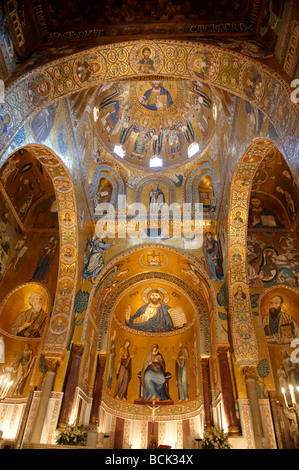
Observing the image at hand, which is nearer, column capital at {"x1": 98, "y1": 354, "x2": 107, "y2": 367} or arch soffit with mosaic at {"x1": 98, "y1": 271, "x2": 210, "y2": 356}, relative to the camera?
column capital at {"x1": 98, "y1": 354, "x2": 107, "y2": 367}

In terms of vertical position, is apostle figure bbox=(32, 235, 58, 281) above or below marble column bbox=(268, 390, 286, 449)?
above

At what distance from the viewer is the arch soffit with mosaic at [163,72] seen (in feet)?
23.2

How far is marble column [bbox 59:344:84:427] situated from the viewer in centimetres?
1059

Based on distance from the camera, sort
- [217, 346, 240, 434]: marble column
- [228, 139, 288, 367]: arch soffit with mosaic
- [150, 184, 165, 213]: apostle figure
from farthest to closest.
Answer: [150, 184, 165, 213]: apostle figure, [228, 139, 288, 367]: arch soffit with mosaic, [217, 346, 240, 434]: marble column

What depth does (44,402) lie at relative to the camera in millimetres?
10578

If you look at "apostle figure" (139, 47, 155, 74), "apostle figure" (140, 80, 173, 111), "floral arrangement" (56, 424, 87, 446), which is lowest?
"floral arrangement" (56, 424, 87, 446)

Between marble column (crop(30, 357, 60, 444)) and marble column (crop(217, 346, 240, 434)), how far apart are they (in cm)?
583

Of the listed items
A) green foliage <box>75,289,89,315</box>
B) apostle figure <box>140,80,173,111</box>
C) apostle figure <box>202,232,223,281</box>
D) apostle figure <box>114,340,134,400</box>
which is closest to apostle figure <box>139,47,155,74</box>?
apostle figure <box>140,80,173,111</box>

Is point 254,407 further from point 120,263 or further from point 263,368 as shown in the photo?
point 120,263

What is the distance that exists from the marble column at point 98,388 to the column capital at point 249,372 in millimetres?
5752

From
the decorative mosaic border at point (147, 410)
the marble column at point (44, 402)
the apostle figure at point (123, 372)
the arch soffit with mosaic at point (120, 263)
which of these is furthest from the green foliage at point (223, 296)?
the marble column at point (44, 402)

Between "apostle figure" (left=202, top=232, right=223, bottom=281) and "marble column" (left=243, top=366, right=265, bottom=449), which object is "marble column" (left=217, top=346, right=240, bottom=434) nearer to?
"marble column" (left=243, top=366, right=265, bottom=449)

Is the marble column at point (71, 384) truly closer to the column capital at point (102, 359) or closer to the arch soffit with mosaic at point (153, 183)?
the column capital at point (102, 359)
